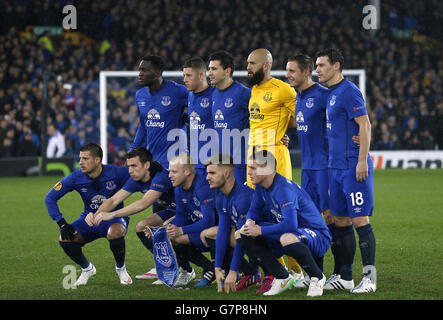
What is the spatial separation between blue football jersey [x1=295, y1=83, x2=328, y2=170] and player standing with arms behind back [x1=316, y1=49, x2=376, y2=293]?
0.19 metres

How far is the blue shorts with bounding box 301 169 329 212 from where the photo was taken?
6516 mm

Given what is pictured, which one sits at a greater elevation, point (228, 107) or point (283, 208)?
point (228, 107)

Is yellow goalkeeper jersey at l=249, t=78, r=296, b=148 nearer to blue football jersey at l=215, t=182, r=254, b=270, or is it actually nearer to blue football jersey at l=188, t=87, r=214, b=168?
blue football jersey at l=188, t=87, r=214, b=168

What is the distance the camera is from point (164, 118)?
772 cm

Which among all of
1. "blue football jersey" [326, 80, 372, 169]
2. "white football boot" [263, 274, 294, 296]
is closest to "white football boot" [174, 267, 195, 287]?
"white football boot" [263, 274, 294, 296]

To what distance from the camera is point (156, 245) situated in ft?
21.3

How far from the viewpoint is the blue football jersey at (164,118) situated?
303 inches

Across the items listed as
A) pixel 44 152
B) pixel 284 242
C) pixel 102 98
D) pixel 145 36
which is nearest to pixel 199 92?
pixel 284 242

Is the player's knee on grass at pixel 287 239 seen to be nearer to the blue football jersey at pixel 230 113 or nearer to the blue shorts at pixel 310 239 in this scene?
the blue shorts at pixel 310 239

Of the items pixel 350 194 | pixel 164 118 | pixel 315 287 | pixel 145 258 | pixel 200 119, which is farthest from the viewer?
pixel 145 258

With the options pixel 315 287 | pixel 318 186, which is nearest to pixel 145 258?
pixel 318 186

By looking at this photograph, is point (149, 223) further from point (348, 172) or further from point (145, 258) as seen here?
point (348, 172)

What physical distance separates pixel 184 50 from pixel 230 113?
1815 cm
